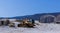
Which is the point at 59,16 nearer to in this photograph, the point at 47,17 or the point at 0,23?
the point at 47,17

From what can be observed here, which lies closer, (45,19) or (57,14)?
(45,19)

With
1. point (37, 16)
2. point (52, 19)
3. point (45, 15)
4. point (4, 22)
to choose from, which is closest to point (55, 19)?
point (52, 19)

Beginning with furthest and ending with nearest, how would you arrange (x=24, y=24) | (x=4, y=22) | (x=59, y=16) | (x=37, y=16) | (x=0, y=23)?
(x=37, y=16) < (x=59, y=16) < (x=4, y=22) < (x=0, y=23) < (x=24, y=24)

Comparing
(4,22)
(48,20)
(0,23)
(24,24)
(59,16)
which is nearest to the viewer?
(24,24)

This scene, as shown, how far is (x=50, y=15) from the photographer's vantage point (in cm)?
1316

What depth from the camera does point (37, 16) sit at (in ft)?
50.9

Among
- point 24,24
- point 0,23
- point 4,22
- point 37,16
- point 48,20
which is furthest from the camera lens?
point 37,16

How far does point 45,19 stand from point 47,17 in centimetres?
28

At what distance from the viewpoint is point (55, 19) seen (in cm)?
1286

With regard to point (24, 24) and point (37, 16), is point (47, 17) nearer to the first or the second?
point (37, 16)

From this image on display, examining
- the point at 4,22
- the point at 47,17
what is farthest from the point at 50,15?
the point at 4,22

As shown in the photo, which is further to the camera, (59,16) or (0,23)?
(59,16)

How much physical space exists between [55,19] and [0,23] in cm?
606

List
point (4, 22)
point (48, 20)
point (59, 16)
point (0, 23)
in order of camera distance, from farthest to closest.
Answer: point (59, 16), point (48, 20), point (4, 22), point (0, 23)
